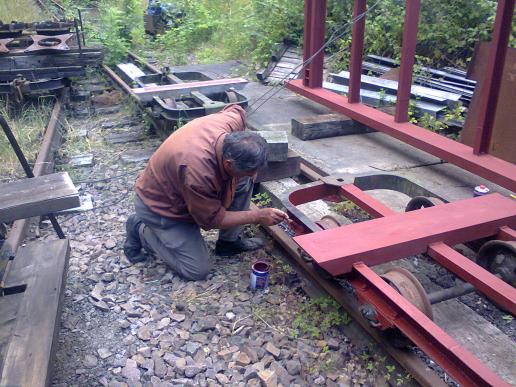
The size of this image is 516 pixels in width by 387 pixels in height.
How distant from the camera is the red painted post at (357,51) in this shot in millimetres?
5840

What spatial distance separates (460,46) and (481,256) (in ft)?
15.6

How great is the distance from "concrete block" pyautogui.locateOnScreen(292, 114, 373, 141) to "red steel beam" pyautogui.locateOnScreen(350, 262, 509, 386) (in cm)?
305

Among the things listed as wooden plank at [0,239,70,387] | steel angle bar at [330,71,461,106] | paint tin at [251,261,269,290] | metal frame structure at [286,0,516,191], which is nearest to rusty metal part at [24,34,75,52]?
metal frame structure at [286,0,516,191]

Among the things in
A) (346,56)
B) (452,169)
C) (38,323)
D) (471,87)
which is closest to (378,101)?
(471,87)

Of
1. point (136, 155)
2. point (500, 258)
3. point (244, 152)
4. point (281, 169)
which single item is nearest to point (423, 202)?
point (500, 258)

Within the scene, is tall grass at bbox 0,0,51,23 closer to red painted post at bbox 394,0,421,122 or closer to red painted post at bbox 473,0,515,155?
red painted post at bbox 394,0,421,122

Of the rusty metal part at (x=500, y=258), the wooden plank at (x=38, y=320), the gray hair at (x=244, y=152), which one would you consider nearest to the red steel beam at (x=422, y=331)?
the gray hair at (x=244, y=152)

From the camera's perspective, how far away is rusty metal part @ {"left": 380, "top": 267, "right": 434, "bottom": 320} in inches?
114

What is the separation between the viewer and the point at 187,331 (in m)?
3.38

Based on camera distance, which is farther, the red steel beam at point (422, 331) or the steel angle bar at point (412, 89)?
the steel angle bar at point (412, 89)

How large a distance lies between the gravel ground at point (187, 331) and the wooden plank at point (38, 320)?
335 millimetres

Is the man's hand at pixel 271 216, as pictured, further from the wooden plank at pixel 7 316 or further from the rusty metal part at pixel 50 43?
the rusty metal part at pixel 50 43

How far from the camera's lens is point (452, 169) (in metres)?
5.13

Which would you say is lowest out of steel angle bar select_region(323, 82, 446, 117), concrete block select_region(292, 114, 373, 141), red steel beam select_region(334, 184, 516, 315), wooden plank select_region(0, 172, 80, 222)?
concrete block select_region(292, 114, 373, 141)
